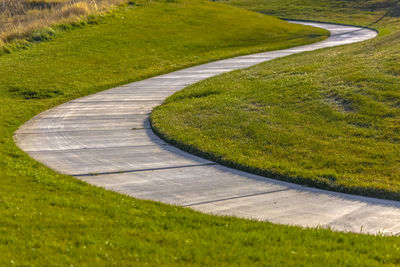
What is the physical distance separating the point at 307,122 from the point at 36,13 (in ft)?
80.2

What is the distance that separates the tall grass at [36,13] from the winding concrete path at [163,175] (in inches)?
556

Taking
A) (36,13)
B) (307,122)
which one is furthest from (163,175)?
(36,13)

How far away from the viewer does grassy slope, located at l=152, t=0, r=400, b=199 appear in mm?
8935

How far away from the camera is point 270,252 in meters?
5.38

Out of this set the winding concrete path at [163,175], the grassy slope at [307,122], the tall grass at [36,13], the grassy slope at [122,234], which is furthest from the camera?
the tall grass at [36,13]

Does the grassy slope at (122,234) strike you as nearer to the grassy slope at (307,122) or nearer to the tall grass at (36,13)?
the grassy slope at (307,122)

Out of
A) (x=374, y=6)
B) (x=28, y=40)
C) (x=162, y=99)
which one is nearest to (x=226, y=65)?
(x=162, y=99)

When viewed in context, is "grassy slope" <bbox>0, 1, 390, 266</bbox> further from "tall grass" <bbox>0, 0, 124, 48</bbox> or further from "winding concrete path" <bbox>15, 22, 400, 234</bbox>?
"tall grass" <bbox>0, 0, 124, 48</bbox>

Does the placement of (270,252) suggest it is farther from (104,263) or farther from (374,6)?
(374,6)

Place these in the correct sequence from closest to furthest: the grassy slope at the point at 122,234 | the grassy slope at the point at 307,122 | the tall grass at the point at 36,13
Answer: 1. the grassy slope at the point at 122,234
2. the grassy slope at the point at 307,122
3. the tall grass at the point at 36,13

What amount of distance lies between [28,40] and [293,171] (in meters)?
20.8

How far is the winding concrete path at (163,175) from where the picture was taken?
710cm

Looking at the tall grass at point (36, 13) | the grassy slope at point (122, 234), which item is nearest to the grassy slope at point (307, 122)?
the grassy slope at point (122, 234)

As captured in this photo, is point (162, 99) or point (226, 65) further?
point (226, 65)
